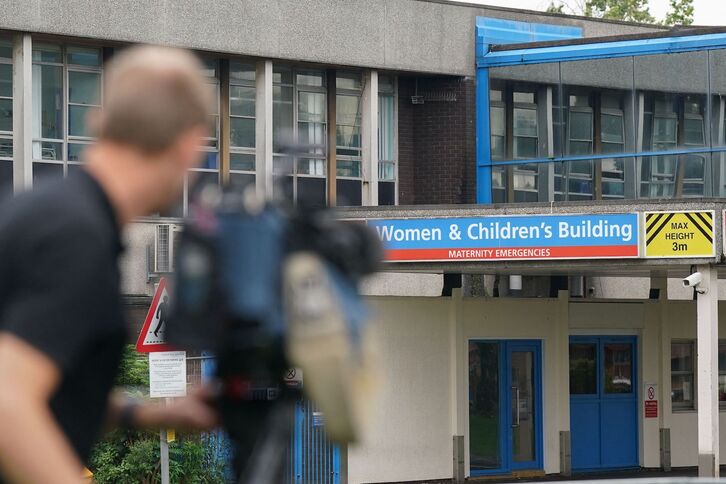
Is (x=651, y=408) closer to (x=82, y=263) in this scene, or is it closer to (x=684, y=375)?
(x=684, y=375)

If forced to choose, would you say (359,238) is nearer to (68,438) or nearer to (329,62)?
(68,438)

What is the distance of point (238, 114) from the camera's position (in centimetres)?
2575

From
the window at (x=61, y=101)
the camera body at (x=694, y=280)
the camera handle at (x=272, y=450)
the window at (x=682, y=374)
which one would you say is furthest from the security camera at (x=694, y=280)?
the camera handle at (x=272, y=450)

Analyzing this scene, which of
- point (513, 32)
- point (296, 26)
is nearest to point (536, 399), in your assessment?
point (296, 26)

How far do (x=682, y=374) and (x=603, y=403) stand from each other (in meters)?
1.76

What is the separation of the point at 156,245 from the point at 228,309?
21.8 m

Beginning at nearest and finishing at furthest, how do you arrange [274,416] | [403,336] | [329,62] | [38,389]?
[38,389] → [274,416] → [403,336] → [329,62]

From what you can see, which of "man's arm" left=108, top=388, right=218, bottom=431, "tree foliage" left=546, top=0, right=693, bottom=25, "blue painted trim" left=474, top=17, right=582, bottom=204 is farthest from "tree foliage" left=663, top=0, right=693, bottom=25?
"man's arm" left=108, top=388, right=218, bottom=431

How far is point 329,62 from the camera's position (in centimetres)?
2603

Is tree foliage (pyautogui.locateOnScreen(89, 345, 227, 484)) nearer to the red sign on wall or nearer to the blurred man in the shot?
the red sign on wall

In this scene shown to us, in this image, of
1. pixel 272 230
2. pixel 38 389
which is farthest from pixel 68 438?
pixel 272 230

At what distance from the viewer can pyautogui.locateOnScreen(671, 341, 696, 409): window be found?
2531 centimetres

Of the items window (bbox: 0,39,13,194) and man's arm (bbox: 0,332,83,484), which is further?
window (bbox: 0,39,13,194)

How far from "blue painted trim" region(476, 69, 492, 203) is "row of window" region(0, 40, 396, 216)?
61.2 inches
